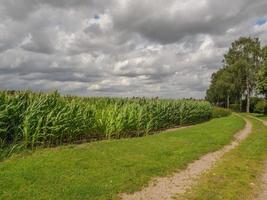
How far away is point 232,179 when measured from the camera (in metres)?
8.24

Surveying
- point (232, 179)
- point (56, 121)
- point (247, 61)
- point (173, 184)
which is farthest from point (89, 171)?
point (247, 61)

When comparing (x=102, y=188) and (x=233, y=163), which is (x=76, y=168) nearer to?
(x=102, y=188)

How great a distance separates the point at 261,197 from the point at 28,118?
315 inches

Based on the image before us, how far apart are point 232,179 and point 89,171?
3.69m

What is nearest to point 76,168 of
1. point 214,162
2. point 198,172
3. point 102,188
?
point 102,188

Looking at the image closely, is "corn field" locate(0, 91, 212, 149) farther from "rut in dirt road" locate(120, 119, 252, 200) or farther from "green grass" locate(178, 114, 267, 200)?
"green grass" locate(178, 114, 267, 200)

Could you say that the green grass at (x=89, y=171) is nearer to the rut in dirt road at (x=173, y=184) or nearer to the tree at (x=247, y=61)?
the rut in dirt road at (x=173, y=184)

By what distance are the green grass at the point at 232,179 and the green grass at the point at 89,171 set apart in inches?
43.3

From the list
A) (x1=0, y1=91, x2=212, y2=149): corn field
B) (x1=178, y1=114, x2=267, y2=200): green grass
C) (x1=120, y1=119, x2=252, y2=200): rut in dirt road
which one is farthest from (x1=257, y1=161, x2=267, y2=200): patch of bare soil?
(x1=0, y1=91, x2=212, y2=149): corn field

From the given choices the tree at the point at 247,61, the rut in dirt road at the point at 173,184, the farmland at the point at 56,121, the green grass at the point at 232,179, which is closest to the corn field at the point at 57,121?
the farmland at the point at 56,121

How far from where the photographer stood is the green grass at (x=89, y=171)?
637cm

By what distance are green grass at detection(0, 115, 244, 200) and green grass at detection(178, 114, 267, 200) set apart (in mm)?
1100

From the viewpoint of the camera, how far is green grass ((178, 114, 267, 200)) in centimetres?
688

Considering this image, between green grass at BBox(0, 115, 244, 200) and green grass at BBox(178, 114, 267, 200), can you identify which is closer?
green grass at BBox(0, 115, 244, 200)
